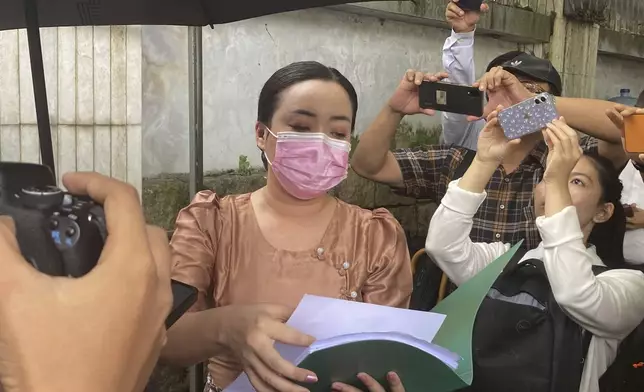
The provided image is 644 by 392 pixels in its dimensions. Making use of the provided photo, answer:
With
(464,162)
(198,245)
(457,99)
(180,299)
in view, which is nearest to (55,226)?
(180,299)

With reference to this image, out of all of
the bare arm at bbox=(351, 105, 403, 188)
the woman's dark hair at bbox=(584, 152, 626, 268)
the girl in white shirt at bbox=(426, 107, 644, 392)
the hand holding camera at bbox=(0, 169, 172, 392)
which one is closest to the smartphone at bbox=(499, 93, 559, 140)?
the girl in white shirt at bbox=(426, 107, 644, 392)

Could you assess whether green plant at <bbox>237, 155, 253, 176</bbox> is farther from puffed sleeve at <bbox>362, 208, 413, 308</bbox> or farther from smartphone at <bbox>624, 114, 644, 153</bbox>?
smartphone at <bbox>624, 114, 644, 153</bbox>

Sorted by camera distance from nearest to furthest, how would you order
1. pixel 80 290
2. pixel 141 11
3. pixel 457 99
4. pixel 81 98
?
pixel 80 290 < pixel 141 11 < pixel 457 99 < pixel 81 98

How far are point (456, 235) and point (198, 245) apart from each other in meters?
0.75

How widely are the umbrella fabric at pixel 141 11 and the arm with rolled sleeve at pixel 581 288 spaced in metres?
0.85

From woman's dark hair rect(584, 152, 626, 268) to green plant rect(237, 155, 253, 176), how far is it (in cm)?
145

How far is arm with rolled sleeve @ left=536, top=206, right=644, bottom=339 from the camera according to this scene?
1587mm

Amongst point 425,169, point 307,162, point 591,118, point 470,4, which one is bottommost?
point 425,169

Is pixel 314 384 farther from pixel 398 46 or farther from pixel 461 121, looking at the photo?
pixel 398 46

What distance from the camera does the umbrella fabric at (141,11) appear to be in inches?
53.1

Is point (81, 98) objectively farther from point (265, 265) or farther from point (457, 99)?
point (457, 99)

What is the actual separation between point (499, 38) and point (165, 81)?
2.56 m

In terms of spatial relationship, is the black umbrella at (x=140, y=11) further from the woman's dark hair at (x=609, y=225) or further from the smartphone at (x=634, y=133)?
the woman's dark hair at (x=609, y=225)

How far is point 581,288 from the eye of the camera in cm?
158
